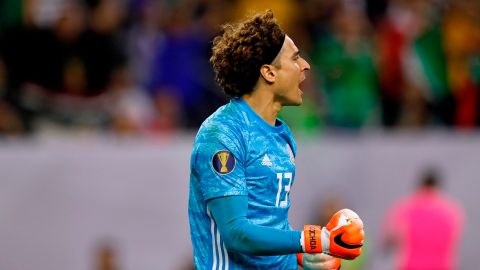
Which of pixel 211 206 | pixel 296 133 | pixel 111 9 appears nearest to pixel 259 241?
pixel 211 206

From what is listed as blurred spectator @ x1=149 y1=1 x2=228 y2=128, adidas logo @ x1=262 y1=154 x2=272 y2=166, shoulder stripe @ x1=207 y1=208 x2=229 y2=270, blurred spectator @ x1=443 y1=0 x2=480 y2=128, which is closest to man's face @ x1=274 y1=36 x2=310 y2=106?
adidas logo @ x1=262 y1=154 x2=272 y2=166

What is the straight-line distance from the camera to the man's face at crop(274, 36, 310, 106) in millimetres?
5477

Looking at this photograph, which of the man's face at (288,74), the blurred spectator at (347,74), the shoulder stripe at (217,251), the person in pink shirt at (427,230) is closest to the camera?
the shoulder stripe at (217,251)

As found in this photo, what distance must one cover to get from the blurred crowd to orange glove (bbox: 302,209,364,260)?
6844 mm

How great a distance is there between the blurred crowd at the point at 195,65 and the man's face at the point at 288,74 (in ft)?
21.3

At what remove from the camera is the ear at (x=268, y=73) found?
5453mm

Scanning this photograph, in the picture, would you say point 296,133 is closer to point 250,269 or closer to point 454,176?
point 454,176

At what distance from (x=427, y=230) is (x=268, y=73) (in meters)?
6.25

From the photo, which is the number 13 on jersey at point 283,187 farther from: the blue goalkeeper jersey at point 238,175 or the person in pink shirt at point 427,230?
the person in pink shirt at point 427,230

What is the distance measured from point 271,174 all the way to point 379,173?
712 cm

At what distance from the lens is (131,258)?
12.0 m

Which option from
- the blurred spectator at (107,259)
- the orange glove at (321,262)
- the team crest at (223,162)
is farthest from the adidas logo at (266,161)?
the blurred spectator at (107,259)

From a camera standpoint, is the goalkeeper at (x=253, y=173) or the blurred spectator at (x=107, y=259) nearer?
the goalkeeper at (x=253, y=173)

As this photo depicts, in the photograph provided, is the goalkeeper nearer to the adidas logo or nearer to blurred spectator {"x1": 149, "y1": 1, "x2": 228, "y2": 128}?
the adidas logo
